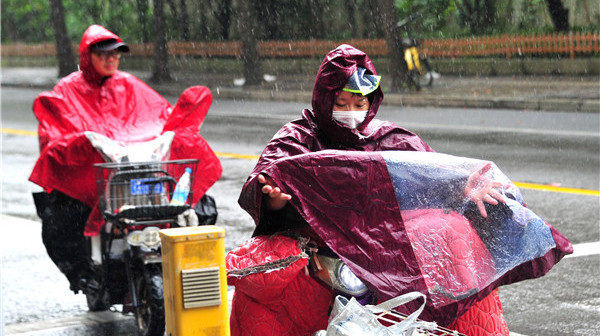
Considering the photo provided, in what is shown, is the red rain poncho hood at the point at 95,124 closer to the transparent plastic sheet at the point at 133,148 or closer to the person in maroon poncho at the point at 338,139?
the transparent plastic sheet at the point at 133,148

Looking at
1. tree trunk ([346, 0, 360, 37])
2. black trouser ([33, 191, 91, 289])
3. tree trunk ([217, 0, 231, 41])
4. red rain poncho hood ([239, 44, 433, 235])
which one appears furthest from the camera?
tree trunk ([217, 0, 231, 41])

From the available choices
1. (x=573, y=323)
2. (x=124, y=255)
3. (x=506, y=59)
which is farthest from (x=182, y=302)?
(x=506, y=59)

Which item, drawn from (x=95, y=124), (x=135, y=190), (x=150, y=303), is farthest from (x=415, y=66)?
(x=150, y=303)

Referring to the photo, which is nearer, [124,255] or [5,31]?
[124,255]

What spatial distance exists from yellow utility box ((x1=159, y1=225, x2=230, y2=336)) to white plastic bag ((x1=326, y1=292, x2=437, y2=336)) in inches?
19.6

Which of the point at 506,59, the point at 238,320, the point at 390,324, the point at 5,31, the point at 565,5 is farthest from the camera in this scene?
the point at 5,31

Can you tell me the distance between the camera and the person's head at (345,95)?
12.8 ft

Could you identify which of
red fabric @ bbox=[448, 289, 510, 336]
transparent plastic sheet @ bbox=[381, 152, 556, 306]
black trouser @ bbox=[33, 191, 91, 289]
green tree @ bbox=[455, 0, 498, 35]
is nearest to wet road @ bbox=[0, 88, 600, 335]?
black trouser @ bbox=[33, 191, 91, 289]

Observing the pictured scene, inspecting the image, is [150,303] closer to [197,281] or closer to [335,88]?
[197,281]

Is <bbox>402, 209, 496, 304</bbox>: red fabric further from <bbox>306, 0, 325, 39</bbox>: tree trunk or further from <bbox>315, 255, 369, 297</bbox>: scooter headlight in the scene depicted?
<bbox>306, 0, 325, 39</bbox>: tree trunk

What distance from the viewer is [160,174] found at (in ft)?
20.1

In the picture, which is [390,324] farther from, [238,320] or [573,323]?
[573,323]

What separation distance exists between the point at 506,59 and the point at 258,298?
20.7 metres

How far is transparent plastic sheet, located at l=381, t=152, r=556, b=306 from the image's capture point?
3.58 meters
